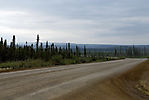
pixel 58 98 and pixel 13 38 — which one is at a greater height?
pixel 13 38

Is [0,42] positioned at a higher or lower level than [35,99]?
higher

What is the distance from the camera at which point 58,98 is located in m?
6.00

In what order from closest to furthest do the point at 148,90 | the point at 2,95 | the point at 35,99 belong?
1. the point at 35,99
2. the point at 2,95
3. the point at 148,90

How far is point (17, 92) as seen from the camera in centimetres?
661

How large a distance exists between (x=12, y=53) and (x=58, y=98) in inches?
1412

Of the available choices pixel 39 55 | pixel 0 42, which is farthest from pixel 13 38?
pixel 39 55

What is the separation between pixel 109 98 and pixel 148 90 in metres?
3.34

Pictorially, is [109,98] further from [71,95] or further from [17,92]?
[17,92]

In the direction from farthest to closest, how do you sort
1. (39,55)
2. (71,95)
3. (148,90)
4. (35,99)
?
(39,55), (148,90), (71,95), (35,99)

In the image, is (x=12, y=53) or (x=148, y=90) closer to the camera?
(x=148, y=90)

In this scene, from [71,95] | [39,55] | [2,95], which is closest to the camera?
[2,95]

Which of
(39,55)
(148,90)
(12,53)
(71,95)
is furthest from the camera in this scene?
(39,55)

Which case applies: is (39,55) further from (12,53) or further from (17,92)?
(17,92)

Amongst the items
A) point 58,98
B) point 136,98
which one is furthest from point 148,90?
point 58,98
